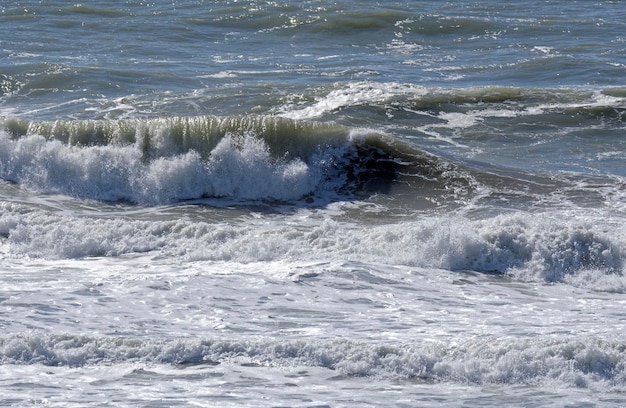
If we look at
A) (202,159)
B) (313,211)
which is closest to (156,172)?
(202,159)

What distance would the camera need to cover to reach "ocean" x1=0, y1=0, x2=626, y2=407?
826 cm

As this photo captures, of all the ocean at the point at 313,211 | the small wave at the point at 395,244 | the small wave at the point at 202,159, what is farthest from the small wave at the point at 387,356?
the small wave at the point at 202,159

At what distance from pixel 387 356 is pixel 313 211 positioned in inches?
235

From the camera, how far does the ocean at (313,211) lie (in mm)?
8258

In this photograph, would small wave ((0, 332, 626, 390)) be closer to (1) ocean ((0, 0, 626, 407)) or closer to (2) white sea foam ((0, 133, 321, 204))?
(1) ocean ((0, 0, 626, 407))

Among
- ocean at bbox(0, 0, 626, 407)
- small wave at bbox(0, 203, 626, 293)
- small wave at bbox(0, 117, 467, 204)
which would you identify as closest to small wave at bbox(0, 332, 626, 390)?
ocean at bbox(0, 0, 626, 407)

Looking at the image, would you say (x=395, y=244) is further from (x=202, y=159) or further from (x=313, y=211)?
(x=202, y=159)

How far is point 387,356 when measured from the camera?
27.5 ft

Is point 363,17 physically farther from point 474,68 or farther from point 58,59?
point 58,59

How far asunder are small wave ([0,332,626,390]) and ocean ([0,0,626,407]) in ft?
0.07

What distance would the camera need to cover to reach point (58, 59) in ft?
73.0

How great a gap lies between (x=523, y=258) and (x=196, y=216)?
15.1ft

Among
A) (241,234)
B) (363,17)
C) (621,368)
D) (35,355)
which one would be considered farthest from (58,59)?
(621,368)

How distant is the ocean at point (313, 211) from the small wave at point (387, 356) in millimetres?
21
